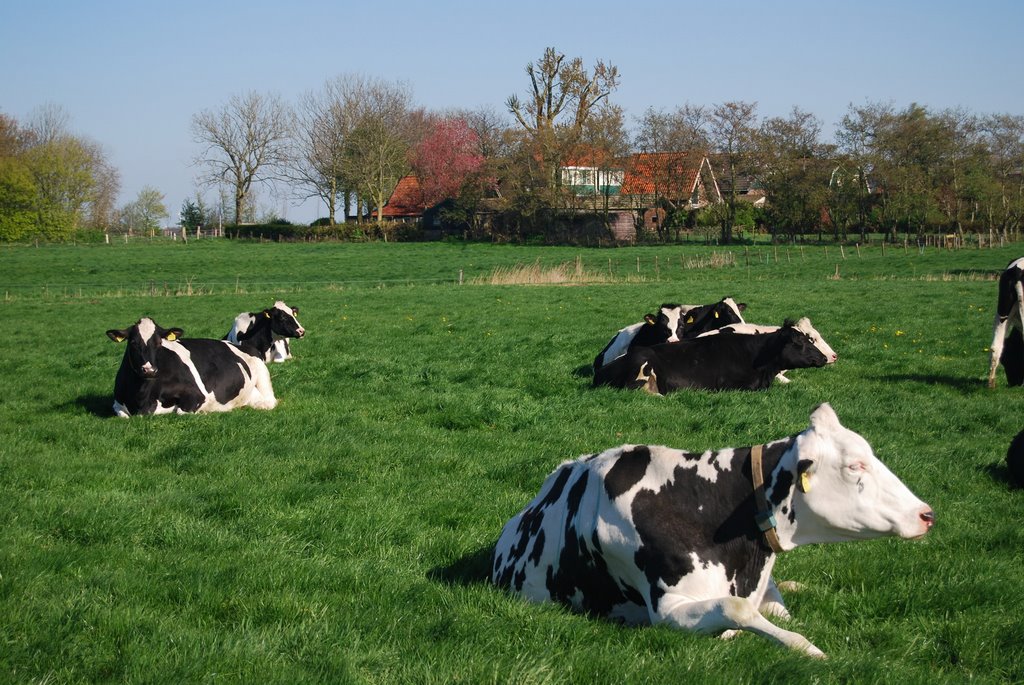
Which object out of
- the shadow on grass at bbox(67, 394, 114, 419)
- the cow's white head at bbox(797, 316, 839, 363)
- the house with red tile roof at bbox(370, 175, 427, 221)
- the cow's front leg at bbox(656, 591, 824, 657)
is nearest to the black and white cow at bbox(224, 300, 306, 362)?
the shadow on grass at bbox(67, 394, 114, 419)

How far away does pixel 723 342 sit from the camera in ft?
48.8

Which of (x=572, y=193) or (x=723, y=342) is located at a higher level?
(x=572, y=193)

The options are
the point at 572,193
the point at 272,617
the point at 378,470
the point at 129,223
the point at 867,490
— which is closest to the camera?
the point at 867,490

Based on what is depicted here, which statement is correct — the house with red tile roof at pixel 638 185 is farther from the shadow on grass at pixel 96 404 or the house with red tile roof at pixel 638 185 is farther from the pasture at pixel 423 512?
the shadow on grass at pixel 96 404

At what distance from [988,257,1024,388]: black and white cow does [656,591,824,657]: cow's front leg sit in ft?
36.0

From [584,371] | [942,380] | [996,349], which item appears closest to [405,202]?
[584,371]

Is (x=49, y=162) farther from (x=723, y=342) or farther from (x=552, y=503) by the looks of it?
(x=552, y=503)

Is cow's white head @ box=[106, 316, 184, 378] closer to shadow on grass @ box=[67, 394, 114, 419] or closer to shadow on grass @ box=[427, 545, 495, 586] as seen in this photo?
shadow on grass @ box=[67, 394, 114, 419]

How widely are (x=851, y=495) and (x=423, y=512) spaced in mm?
4024

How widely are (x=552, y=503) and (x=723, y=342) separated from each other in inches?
370

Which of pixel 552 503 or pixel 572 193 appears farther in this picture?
pixel 572 193

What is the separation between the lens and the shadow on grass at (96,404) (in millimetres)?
13484

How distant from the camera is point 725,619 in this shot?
4836 millimetres

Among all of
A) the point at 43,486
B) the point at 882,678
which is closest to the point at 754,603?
the point at 882,678
